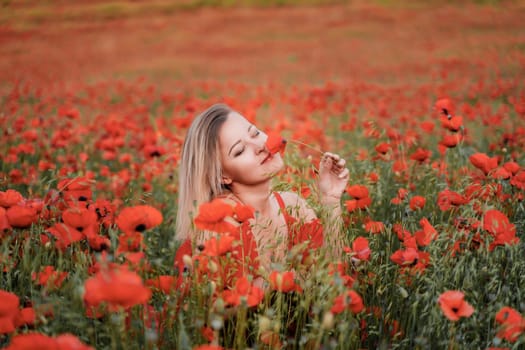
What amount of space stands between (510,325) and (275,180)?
169cm

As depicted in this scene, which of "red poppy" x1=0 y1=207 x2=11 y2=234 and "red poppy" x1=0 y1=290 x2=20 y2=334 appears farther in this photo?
"red poppy" x1=0 y1=207 x2=11 y2=234

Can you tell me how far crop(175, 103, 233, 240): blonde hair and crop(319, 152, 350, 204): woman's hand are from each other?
0.43 metres

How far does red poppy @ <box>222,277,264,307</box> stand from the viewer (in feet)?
4.00

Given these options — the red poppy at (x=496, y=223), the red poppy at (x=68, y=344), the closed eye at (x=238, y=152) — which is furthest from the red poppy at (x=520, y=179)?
the red poppy at (x=68, y=344)

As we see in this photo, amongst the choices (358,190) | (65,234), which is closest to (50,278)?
(65,234)

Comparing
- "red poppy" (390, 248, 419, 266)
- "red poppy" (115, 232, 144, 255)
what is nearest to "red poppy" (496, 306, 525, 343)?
"red poppy" (390, 248, 419, 266)

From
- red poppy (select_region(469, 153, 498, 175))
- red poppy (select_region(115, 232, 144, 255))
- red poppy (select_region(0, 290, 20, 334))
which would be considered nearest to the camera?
red poppy (select_region(0, 290, 20, 334))

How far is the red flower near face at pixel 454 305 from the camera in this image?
3.73ft

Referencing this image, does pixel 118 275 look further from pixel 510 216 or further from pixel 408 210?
pixel 510 216

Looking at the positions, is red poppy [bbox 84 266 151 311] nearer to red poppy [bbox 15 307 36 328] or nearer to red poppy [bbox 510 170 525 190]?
red poppy [bbox 15 307 36 328]

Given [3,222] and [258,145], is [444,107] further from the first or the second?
[3,222]

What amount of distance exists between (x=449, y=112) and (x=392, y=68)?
9.73 meters

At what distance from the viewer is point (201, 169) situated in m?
2.07

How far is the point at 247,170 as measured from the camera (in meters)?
2.00
